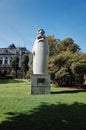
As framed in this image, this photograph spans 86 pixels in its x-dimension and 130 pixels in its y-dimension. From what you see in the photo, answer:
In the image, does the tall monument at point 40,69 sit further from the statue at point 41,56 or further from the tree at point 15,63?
the tree at point 15,63

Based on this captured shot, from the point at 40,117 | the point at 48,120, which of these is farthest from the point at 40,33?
the point at 48,120

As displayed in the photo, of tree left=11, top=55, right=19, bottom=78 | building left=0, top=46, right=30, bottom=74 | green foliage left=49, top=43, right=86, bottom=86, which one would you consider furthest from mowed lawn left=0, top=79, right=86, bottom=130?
building left=0, top=46, right=30, bottom=74

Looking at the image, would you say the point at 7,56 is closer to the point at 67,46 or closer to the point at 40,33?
the point at 67,46

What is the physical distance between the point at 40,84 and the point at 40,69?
39.0 inches

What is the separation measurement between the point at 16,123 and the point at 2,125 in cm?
42

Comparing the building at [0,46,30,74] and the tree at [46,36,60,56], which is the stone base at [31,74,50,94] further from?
the building at [0,46,30,74]

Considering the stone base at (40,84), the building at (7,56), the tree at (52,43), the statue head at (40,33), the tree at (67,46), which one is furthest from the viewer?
the building at (7,56)

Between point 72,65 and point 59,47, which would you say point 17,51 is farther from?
point 72,65

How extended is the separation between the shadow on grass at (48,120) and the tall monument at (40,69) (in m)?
5.55

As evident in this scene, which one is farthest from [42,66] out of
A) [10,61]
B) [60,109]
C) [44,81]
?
[10,61]

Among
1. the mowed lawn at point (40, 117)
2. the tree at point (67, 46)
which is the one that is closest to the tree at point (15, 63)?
the tree at point (67, 46)

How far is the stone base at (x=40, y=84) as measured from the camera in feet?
45.0

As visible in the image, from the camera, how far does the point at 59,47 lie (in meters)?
32.2

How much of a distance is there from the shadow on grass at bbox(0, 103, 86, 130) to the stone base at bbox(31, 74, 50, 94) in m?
5.52
